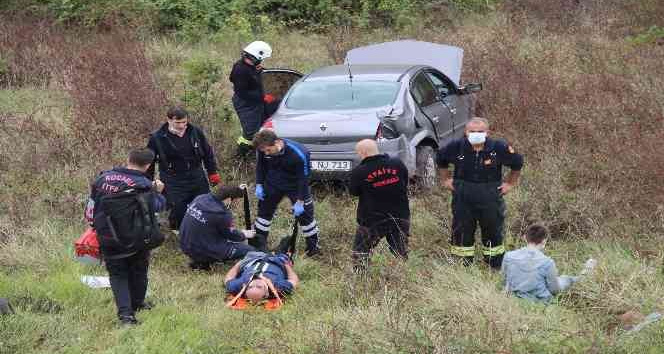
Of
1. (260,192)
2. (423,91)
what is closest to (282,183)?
(260,192)

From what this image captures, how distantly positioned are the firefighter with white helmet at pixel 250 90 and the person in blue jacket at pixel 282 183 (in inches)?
83.9

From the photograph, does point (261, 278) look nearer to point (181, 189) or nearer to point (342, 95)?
point (181, 189)

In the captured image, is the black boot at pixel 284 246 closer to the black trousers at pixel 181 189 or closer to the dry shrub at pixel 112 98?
the black trousers at pixel 181 189

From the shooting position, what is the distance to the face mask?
6.69 metres

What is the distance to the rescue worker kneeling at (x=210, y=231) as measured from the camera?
723 centimetres

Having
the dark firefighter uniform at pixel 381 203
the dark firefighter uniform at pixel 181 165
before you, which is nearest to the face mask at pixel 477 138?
the dark firefighter uniform at pixel 381 203

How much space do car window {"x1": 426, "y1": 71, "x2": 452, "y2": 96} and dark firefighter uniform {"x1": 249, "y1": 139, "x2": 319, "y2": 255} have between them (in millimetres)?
3182

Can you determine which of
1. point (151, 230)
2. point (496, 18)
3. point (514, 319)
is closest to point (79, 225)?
point (151, 230)

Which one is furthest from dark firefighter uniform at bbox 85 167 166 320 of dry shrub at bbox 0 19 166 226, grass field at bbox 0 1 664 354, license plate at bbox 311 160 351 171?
license plate at bbox 311 160 351 171

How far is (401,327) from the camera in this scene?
5.26 meters

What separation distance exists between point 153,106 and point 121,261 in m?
5.21

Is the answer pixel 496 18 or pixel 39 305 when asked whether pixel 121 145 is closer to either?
pixel 39 305

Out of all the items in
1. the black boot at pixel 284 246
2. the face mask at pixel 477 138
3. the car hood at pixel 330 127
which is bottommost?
the black boot at pixel 284 246

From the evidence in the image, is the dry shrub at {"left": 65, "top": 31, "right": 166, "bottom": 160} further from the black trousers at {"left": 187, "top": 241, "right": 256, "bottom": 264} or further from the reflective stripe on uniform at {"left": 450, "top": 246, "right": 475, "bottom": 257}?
the reflective stripe on uniform at {"left": 450, "top": 246, "right": 475, "bottom": 257}
